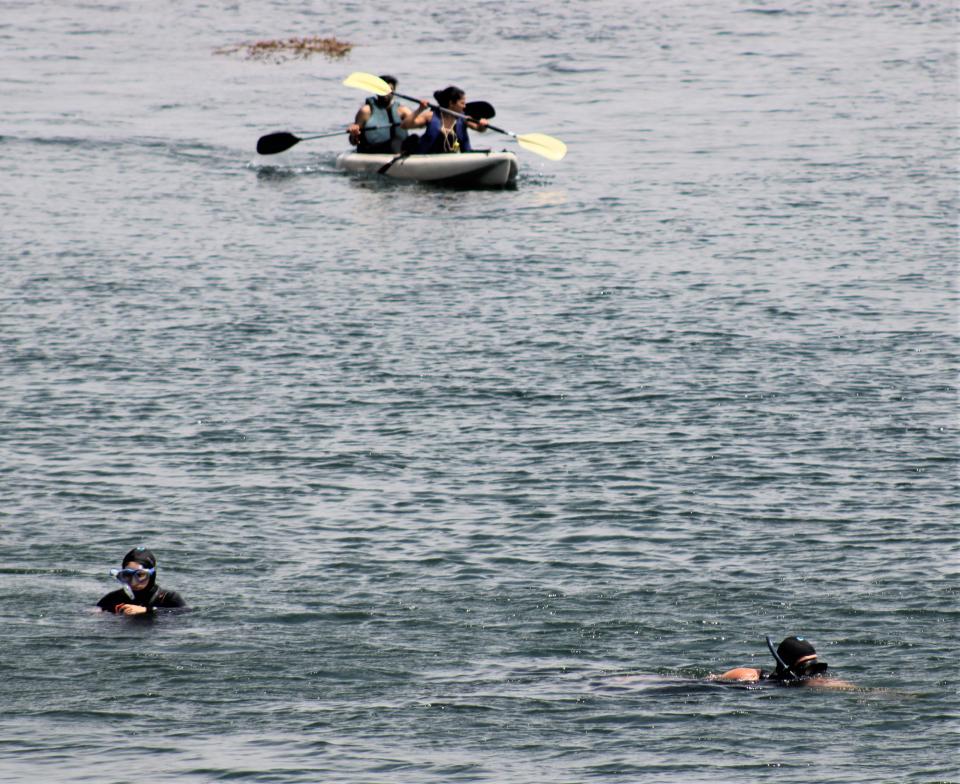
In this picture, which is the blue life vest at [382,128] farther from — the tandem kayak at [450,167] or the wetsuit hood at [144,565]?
the wetsuit hood at [144,565]

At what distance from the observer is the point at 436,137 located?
1834 inches

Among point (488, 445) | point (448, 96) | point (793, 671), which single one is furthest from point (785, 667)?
point (448, 96)

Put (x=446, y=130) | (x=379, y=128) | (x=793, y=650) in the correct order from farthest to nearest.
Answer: (x=379, y=128) → (x=446, y=130) → (x=793, y=650)

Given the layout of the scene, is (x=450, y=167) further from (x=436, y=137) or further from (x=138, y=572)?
(x=138, y=572)

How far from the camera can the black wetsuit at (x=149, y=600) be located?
69.1 feet

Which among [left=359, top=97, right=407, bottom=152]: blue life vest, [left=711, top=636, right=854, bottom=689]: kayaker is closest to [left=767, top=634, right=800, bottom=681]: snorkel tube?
[left=711, top=636, right=854, bottom=689]: kayaker

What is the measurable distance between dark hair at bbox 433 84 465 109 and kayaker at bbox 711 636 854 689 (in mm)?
28526

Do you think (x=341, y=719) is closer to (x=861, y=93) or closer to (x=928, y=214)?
(x=928, y=214)

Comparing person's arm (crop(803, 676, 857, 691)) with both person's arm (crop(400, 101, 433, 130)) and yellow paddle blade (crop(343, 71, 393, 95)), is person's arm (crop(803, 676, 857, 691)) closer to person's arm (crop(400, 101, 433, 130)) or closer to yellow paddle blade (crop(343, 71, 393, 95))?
yellow paddle blade (crop(343, 71, 393, 95))

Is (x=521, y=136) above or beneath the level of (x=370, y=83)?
beneath

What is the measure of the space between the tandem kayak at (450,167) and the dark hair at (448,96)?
1368mm

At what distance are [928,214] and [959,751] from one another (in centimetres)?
2639

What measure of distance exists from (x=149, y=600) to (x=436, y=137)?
27.3m

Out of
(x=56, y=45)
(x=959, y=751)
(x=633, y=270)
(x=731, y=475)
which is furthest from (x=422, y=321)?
(x=56, y=45)
